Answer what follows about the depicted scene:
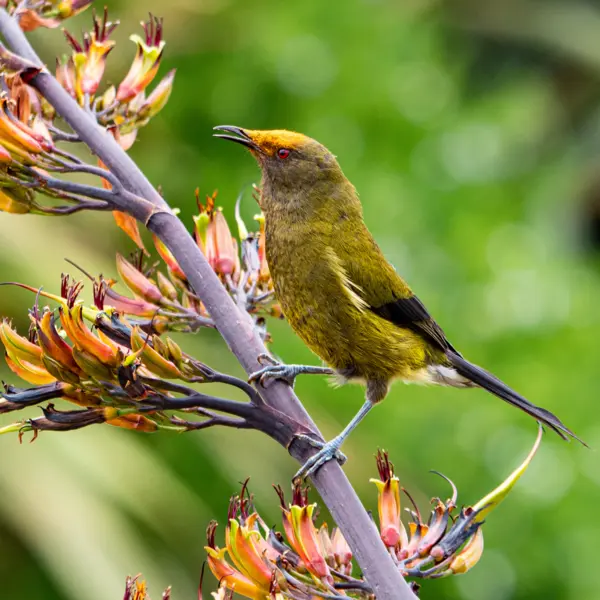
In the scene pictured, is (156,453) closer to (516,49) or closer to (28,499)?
(28,499)

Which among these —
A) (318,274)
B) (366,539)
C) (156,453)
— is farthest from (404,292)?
(156,453)

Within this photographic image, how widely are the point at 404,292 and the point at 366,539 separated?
937 mm

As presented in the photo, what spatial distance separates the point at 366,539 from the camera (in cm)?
148

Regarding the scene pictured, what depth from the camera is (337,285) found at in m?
2.18

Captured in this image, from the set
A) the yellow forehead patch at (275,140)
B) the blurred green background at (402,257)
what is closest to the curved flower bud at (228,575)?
the yellow forehead patch at (275,140)

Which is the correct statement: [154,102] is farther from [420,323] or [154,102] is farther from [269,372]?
[420,323]

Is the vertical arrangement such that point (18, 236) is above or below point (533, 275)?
below

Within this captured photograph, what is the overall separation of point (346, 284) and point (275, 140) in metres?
0.34

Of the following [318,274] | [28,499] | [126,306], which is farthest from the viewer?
[28,499]

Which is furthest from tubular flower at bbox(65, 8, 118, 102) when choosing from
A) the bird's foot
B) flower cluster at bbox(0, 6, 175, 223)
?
→ the bird's foot

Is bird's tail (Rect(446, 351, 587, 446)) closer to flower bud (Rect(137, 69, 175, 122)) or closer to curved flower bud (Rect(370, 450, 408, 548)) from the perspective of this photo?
curved flower bud (Rect(370, 450, 408, 548))

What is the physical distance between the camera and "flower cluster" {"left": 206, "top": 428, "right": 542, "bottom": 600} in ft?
4.93

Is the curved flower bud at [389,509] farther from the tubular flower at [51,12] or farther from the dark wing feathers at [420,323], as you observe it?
the tubular flower at [51,12]

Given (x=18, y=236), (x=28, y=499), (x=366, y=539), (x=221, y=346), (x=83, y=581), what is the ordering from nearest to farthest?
1. (x=366, y=539)
2. (x=83, y=581)
3. (x=28, y=499)
4. (x=18, y=236)
5. (x=221, y=346)
